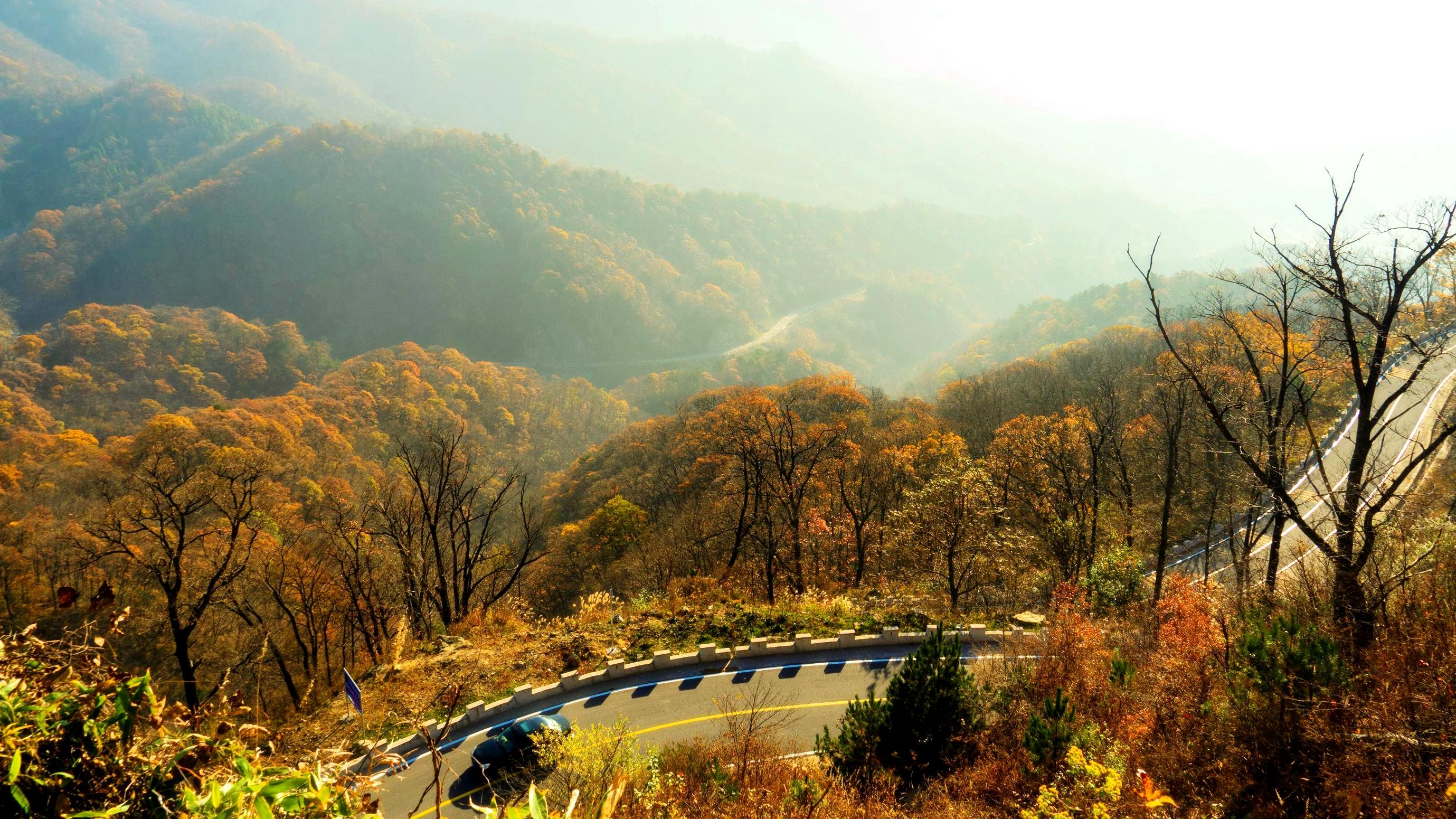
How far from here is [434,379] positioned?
3844 inches

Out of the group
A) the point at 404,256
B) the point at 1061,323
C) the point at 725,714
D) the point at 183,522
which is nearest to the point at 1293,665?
the point at 725,714

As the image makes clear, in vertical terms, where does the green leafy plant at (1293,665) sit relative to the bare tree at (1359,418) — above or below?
below

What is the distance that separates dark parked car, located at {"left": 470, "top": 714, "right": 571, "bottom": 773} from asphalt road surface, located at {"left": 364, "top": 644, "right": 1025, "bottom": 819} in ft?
1.83

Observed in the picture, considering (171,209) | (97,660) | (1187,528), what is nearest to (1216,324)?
(1187,528)

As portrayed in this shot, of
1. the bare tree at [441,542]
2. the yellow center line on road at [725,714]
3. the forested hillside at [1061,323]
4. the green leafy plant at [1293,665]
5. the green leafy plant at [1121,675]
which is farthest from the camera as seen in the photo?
the forested hillside at [1061,323]

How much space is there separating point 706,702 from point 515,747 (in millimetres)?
4767

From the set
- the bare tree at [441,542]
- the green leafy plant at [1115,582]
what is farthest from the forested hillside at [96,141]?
the green leafy plant at [1115,582]

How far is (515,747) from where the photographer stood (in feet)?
42.8

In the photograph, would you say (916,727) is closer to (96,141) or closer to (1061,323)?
(1061,323)

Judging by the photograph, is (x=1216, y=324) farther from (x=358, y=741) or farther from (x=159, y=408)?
(x=159, y=408)

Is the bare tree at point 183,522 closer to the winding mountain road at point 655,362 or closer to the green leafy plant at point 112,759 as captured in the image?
the green leafy plant at point 112,759

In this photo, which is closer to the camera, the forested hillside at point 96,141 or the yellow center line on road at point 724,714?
the yellow center line on road at point 724,714

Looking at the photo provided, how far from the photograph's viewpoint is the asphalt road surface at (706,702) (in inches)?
540

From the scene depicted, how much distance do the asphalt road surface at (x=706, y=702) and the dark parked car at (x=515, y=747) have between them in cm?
56
